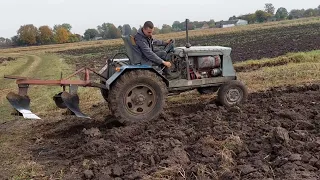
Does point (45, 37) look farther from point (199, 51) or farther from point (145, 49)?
point (145, 49)

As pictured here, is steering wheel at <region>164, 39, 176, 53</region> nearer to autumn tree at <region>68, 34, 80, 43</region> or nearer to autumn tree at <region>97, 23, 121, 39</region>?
autumn tree at <region>97, 23, 121, 39</region>

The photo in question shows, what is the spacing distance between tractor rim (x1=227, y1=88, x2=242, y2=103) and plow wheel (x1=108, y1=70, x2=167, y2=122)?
1.55 m

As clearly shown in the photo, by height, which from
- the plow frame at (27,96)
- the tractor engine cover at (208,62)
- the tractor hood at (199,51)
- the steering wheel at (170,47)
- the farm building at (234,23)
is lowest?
the farm building at (234,23)

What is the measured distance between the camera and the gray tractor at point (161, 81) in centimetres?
721

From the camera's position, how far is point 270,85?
→ 34.8ft

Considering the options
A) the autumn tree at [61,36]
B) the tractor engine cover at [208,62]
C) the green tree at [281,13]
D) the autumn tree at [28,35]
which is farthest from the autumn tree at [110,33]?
the tractor engine cover at [208,62]

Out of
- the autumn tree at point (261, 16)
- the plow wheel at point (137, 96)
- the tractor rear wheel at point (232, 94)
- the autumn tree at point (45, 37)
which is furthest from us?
the autumn tree at point (261, 16)

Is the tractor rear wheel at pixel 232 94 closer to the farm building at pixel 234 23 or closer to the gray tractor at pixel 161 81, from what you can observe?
the gray tractor at pixel 161 81

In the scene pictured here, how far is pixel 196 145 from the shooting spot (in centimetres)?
569

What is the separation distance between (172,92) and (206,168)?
337 centimetres

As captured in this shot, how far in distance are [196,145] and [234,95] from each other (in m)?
2.88

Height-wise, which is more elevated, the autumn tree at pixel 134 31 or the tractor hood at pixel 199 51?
the autumn tree at pixel 134 31

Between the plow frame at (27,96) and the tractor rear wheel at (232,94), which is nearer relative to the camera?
the plow frame at (27,96)

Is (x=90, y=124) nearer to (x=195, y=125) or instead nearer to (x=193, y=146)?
(x=195, y=125)
